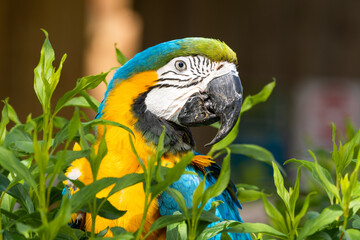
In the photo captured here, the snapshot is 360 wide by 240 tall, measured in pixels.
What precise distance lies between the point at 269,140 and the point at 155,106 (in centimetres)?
285

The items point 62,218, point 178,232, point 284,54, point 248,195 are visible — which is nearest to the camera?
point 62,218

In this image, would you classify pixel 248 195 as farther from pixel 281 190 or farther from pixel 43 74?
pixel 43 74

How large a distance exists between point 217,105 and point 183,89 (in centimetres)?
9

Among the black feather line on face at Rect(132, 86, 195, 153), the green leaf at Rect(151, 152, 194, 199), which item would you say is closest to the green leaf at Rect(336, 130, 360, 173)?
the green leaf at Rect(151, 152, 194, 199)

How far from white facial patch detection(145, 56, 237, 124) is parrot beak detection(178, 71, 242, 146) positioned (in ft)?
0.04

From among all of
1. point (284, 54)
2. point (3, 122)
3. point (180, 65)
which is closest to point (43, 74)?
point (3, 122)

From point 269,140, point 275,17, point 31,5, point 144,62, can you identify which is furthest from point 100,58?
point 269,140

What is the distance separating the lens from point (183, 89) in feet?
3.71

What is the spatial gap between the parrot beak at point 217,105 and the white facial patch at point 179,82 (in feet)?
0.04

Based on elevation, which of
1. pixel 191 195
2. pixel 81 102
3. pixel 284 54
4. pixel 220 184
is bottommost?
pixel 284 54

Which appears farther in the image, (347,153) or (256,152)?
(256,152)

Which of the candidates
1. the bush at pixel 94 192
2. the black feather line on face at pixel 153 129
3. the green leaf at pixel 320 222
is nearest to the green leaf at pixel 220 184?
the bush at pixel 94 192

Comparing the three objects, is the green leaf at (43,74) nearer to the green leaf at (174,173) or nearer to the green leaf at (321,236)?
the green leaf at (174,173)

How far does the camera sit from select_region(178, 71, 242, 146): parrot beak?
3.55 ft
